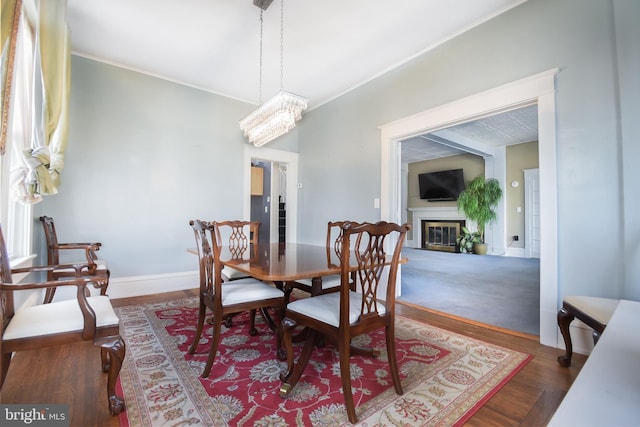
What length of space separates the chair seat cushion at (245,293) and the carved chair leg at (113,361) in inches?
21.0

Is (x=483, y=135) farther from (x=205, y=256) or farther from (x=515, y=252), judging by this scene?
(x=205, y=256)

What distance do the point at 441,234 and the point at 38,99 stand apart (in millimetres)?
8536

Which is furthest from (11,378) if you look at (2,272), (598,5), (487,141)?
(487,141)

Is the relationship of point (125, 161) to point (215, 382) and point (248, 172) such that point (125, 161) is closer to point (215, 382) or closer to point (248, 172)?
point (248, 172)

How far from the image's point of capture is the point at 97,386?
5.14 feet

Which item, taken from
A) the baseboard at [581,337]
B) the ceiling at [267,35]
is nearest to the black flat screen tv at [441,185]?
the ceiling at [267,35]

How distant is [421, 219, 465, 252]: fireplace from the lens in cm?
797

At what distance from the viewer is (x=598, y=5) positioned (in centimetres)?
196

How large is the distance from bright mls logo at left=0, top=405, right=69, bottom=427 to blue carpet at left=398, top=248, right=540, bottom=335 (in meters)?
2.93

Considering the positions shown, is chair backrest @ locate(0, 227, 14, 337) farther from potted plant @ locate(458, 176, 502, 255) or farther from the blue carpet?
potted plant @ locate(458, 176, 502, 255)

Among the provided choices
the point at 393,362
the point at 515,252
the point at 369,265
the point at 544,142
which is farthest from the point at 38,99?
the point at 515,252

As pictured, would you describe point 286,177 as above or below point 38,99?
below

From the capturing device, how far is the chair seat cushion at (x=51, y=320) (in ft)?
4.00

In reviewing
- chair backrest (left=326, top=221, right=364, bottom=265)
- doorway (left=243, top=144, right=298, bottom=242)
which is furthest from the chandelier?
doorway (left=243, top=144, right=298, bottom=242)
